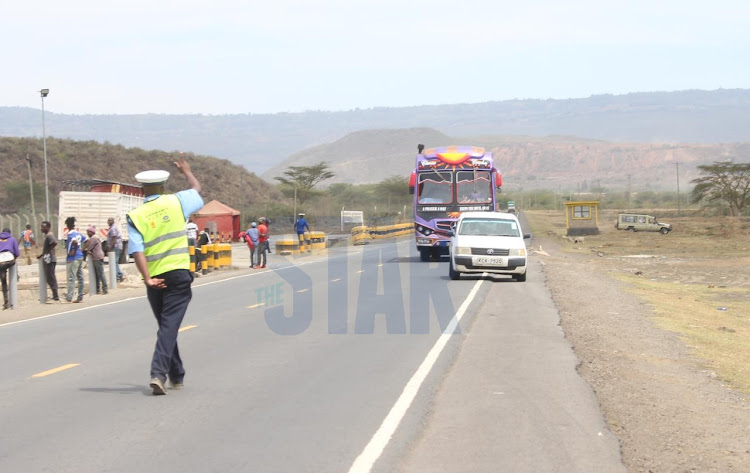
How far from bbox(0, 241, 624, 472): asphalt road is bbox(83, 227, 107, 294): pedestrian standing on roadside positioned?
18.7ft

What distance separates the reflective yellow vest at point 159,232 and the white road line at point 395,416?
2.45 meters

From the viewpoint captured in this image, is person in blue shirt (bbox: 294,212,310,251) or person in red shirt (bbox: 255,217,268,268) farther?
person in blue shirt (bbox: 294,212,310,251)

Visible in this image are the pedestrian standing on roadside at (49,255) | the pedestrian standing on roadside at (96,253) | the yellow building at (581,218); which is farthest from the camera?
the yellow building at (581,218)

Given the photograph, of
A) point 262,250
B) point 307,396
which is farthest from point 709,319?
point 262,250

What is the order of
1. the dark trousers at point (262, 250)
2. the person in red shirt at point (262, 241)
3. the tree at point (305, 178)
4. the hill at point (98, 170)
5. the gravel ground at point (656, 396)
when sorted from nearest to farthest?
the gravel ground at point (656, 396)
the person in red shirt at point (262, 241)
the dark trousers at point (262, 250)
the hill at point (98, 170)
the tree at point (305, 178)

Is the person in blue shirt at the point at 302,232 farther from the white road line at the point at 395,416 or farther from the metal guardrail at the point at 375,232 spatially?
the white road line at the point at 395,416

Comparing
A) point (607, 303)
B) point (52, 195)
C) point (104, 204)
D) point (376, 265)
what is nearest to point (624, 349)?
point (607, 303)

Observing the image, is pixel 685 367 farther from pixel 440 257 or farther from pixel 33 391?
pixel 440 257

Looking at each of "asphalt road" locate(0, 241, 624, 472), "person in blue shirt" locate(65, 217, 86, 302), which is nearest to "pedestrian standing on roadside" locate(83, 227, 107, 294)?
"person in blue shirt" locate(65, 217, 86, 302)

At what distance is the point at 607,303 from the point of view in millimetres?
21141

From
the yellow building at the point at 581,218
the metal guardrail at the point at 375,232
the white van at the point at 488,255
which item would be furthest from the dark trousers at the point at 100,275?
the yellow building at the point at 581,218

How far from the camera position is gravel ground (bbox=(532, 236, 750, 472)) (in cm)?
750

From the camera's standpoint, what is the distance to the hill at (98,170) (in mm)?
88969

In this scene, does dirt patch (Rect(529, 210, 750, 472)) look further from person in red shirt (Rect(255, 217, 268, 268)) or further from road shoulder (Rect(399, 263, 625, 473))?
person in red shirt (Rect(255, 217, 268, 268))
